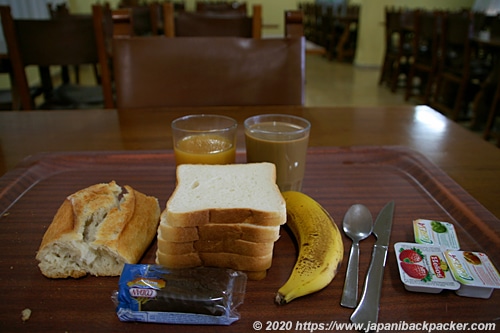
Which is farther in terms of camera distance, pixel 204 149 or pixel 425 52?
pixel 425 52

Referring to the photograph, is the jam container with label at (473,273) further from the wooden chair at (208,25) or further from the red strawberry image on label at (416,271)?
the wooden chair at (208,25)

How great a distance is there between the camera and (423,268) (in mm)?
520

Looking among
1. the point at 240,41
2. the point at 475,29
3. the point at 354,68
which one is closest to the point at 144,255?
the point at 240,41

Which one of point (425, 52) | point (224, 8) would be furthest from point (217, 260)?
point (425, 52)

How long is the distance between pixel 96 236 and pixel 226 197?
0.66 feet

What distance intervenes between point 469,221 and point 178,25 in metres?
1.57

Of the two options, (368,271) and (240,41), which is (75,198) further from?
(240,41)

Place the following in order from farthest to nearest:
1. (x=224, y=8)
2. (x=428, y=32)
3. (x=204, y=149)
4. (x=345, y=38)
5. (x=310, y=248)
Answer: (x=345, y=38) < (x=224, y=8) < (x=428, y=32) < (x=204, y=149) < (x=310, y=248)

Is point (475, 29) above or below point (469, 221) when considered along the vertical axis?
above

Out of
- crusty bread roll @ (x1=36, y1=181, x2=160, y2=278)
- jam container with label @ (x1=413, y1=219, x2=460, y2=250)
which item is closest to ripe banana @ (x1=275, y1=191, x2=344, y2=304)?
jam container with label @ (x1=413, y1=219, x2=460, y2=250)

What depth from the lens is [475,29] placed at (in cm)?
322

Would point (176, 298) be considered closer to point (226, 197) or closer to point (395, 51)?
point (226, 197)

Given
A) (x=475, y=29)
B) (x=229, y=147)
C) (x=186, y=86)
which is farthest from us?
(x=475, y=29)

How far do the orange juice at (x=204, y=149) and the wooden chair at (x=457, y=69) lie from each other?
3157 mm
